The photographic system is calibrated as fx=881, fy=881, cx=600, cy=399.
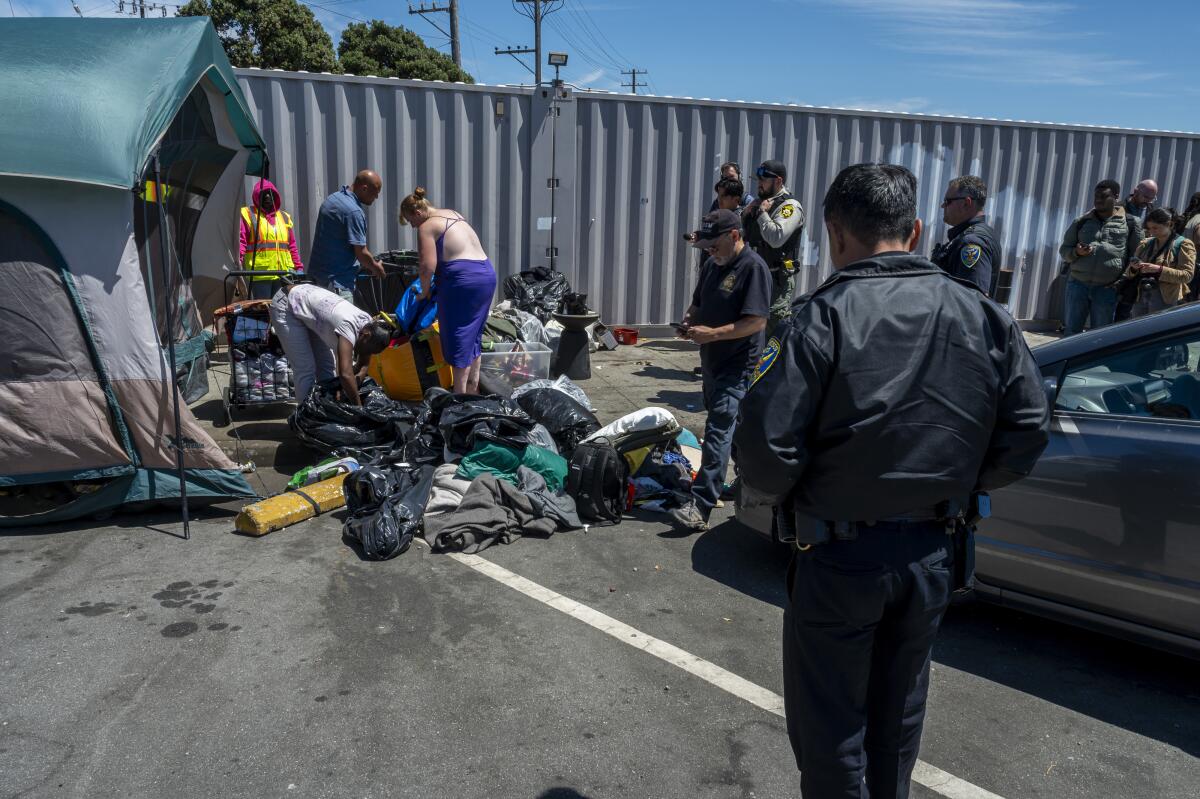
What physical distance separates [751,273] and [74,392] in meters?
3.88

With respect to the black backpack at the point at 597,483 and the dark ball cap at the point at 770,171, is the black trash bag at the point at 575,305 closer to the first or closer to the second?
the dark ball cap at the point at 770,171

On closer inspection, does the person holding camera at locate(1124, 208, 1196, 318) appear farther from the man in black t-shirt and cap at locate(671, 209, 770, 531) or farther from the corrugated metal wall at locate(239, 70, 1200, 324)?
the man in black t-shirt and cap at locate(671, 209, 770, 531)

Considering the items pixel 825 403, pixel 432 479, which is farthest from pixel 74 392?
pixel 825 403

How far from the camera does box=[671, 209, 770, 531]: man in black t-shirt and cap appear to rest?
4980 mm

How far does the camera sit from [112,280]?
4906mm

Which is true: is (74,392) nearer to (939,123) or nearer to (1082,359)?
(1082,359)

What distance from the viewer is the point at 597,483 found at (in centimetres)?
536

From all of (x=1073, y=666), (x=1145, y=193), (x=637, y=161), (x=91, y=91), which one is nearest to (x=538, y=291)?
(x=637, y=161)

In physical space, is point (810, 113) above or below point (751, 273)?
above

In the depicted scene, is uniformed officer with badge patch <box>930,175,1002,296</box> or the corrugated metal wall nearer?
uniformed officer with badge patch <box>930,175,1002,296</box>

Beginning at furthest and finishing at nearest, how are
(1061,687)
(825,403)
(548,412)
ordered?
1. (548,412)
2. (1061,687)
3. (825,403)

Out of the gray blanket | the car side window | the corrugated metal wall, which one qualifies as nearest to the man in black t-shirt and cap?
the gray blanket

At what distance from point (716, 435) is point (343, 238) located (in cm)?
437

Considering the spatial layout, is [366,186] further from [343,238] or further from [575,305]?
[575,305]
